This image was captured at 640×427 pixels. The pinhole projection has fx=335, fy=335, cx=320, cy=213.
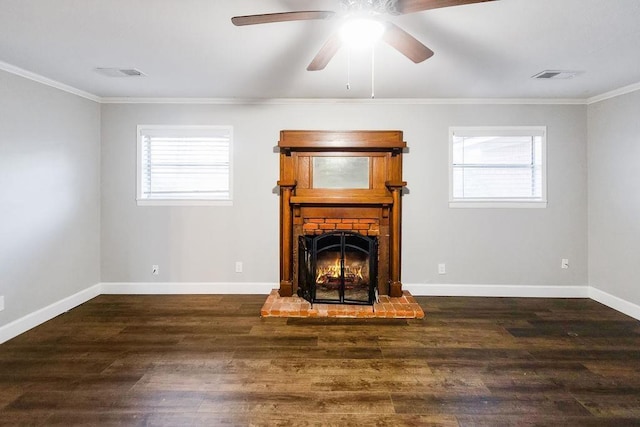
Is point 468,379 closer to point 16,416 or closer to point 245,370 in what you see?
point 245,370

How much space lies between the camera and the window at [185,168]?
13.9 ft

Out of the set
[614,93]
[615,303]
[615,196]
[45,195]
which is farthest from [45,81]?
[615,303]

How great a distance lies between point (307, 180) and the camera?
4047mm

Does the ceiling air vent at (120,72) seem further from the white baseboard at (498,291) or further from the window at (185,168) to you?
the white baseboard at (498,291)

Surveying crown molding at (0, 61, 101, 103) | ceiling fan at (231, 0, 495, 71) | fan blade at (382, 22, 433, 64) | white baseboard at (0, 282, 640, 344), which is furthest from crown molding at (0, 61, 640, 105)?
white baseboard at (0, 282, 640, 344)

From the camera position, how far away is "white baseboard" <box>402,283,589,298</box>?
4.15 m

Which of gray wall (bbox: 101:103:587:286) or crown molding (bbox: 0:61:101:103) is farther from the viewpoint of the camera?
A: gray wall (bbox: 101:103:587:286)

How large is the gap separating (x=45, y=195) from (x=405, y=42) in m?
3.71

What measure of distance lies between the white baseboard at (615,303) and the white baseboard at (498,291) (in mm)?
99

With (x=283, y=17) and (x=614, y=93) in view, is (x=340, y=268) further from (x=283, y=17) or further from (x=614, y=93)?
(x=614, y=93)

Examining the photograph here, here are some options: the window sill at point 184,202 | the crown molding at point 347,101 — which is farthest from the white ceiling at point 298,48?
the window sill at point 184,202

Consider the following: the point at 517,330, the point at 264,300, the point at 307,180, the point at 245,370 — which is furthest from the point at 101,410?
the point at 517,330

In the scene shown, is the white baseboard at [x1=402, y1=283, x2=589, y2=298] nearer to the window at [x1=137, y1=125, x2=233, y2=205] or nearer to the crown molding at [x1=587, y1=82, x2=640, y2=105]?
the crown molding at [x1=587, y1=82, x2=640, y2=105]

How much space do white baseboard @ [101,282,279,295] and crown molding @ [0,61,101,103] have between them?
2.28m
